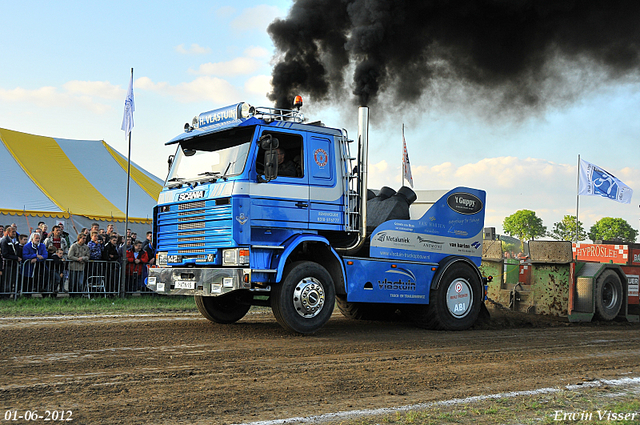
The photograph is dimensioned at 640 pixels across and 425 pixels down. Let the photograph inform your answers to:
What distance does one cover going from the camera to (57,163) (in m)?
22.0

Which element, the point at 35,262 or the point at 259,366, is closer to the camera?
the point at 259,366

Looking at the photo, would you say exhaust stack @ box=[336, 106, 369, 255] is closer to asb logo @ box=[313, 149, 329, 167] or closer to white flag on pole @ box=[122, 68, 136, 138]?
asb logo @ box=[313, 149, 329, 167]

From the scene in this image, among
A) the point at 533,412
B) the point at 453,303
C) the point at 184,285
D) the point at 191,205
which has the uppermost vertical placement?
the point at 191,205

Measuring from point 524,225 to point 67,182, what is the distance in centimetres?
9421

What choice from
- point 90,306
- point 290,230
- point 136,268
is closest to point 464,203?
point 290,230

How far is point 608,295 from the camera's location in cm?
1316

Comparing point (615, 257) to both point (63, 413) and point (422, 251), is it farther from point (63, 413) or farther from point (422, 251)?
point (63, 413)

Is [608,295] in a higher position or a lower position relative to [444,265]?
lower

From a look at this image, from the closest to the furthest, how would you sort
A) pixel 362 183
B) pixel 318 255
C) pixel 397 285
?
pixel 318 255 → pixel 362 183 → pixel 397 285

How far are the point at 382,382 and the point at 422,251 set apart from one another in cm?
482

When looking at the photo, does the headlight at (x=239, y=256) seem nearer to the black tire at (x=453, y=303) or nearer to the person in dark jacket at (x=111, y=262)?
the black tire at (x=453, y=303)

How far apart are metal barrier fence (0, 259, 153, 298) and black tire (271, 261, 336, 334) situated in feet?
25.9

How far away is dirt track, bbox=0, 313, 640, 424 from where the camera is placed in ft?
16.3

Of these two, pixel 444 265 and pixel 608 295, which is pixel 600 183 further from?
pixel 444 265
